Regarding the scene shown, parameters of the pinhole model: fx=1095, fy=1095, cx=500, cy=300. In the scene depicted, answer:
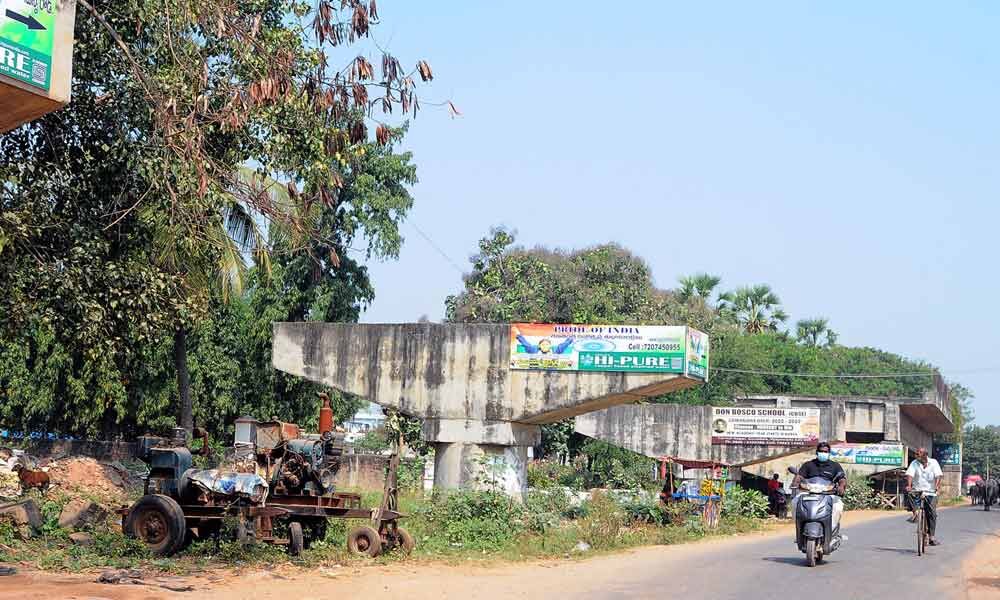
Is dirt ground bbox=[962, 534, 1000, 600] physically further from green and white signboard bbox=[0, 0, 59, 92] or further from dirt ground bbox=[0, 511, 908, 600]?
green and white signboard bbox=[0, 0, 59, 92]

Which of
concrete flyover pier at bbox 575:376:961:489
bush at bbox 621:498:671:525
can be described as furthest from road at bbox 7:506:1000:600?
concrete flyover pier at bbox 575:376:961:489

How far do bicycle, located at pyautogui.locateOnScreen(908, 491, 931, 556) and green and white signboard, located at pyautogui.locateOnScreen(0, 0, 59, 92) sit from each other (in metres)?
14.3

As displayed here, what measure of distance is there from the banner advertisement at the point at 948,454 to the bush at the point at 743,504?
44494 millimetres

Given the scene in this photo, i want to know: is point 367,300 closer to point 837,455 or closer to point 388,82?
point 837,455

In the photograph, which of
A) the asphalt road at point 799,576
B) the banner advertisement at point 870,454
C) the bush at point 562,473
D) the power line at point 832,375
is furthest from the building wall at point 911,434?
the asphalt road at point 799,576

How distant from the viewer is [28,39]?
9547mm

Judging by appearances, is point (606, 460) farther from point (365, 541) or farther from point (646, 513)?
point (365, 541)

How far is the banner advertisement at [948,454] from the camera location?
234 feet


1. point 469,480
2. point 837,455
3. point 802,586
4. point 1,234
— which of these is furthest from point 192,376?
point 802,586

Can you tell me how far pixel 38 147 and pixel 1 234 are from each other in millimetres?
1522

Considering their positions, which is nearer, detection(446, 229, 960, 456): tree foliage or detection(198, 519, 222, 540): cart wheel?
detection(198, 519, 222, 540): cart wheel

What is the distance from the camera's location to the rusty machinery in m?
14.0

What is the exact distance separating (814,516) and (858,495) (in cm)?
3120

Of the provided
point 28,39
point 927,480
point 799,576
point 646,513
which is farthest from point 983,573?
point 28,39
